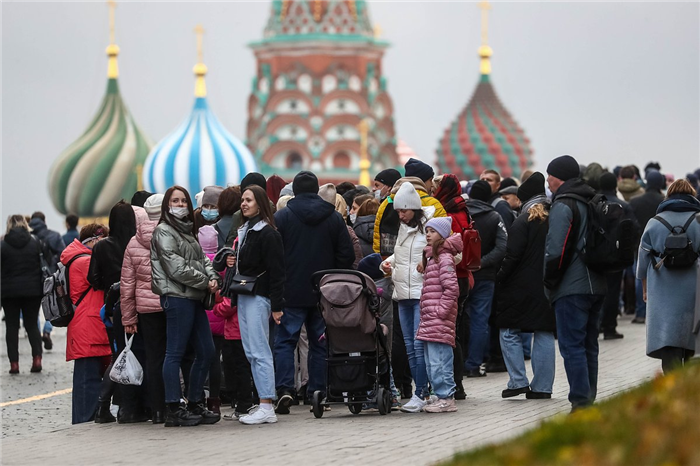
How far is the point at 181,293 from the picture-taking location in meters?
10.8

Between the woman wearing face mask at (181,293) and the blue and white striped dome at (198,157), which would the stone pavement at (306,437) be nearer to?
the woman wearing face mask at (181,293)

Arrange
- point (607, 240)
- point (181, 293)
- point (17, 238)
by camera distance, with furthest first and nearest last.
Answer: point (17, 238) < point (181, 293) < point (607, 240)

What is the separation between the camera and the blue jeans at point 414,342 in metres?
11.4

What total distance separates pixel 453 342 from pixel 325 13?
79635 millimetres

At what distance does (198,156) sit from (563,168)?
5338cm

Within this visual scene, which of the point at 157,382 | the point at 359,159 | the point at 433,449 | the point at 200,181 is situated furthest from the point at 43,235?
the point at 359,159

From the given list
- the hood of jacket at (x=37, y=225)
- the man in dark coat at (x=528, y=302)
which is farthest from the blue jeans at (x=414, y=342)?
the hood of jacket at (x=37, y=225)

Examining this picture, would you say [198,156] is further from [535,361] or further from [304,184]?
[304,184]

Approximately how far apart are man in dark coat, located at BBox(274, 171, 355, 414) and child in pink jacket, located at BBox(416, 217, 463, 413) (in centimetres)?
71

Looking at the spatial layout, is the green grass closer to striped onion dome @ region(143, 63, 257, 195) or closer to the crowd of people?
the crowd of people

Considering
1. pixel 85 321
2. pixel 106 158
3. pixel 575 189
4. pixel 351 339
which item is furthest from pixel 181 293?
pixel 106 158

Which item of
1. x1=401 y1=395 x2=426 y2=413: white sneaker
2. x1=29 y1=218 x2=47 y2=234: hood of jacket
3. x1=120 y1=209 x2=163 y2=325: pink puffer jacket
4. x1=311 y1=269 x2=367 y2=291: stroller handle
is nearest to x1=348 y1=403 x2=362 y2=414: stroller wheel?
x1=401 y1=395 x2=426 y2=413: white sneaker

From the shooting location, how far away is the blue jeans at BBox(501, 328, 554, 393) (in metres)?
12.0

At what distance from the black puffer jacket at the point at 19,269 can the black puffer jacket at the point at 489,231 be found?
5911 millimetres
